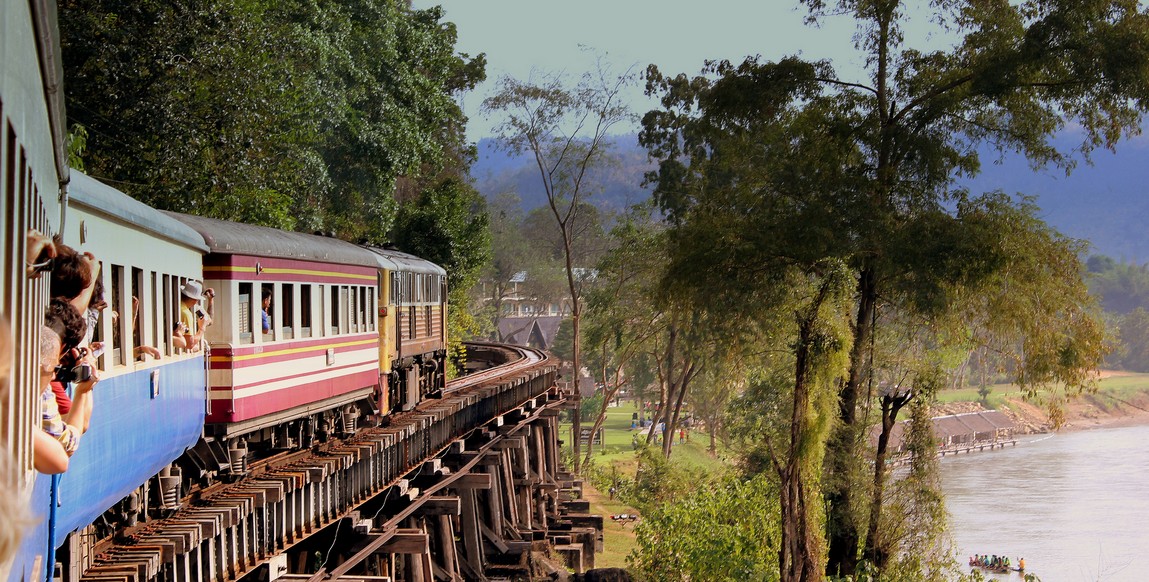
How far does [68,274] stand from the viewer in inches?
124

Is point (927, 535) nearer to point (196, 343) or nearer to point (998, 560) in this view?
point (196, 343)

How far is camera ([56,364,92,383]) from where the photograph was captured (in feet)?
11.3

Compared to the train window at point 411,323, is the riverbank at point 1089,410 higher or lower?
lower

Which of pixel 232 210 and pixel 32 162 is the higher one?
pixel 232 210

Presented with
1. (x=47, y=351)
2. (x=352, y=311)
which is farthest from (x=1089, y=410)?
(x=47, y=351)

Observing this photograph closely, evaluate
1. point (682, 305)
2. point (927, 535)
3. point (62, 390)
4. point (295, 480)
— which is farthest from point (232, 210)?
point (62, 390)

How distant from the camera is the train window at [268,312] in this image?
10.2 m

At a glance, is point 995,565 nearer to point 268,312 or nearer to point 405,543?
A: point 405,543

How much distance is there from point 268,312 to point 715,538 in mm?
11877

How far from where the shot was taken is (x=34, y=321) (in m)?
2.83

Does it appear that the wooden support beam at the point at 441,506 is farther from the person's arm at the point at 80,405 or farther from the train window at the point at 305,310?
the person's arm at the point at 80,405

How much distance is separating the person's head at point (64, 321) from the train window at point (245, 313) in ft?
20.8

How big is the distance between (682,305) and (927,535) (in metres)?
5.08

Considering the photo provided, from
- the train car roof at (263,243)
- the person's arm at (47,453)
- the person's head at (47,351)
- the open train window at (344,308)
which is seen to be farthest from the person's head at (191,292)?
the person's arm at (47,453)
